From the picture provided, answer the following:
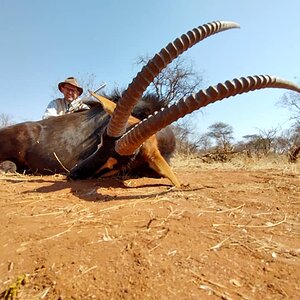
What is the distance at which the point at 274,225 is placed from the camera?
7.68 ft

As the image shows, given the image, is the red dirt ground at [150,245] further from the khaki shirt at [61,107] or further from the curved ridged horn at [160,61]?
the khaki shirt at [61,107]

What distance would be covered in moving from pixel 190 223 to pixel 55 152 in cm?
344

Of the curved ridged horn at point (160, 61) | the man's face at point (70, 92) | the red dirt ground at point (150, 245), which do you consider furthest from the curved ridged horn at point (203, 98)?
Result: the man's face at point (70, 92)

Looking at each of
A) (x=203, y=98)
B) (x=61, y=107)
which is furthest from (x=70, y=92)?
(x=203, y=98)

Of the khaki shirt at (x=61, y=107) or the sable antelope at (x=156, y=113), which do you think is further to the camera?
the khaki shirt at (x=61, y=107)

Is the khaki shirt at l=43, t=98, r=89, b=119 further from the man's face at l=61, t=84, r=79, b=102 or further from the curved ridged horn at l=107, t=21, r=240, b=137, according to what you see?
the curved ridged horn at l=107, t=21, r=240, b=137

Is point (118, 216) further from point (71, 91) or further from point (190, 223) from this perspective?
point (71, 91)

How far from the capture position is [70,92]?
25.6 ft

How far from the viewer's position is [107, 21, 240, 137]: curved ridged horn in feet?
11.3

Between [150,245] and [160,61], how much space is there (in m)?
2.10

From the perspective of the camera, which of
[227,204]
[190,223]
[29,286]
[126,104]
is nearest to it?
[29,286]

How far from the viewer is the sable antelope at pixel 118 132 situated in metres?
3.24

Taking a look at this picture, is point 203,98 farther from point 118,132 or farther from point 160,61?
point 118,132

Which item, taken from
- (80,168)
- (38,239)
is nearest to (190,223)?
(38,239)
